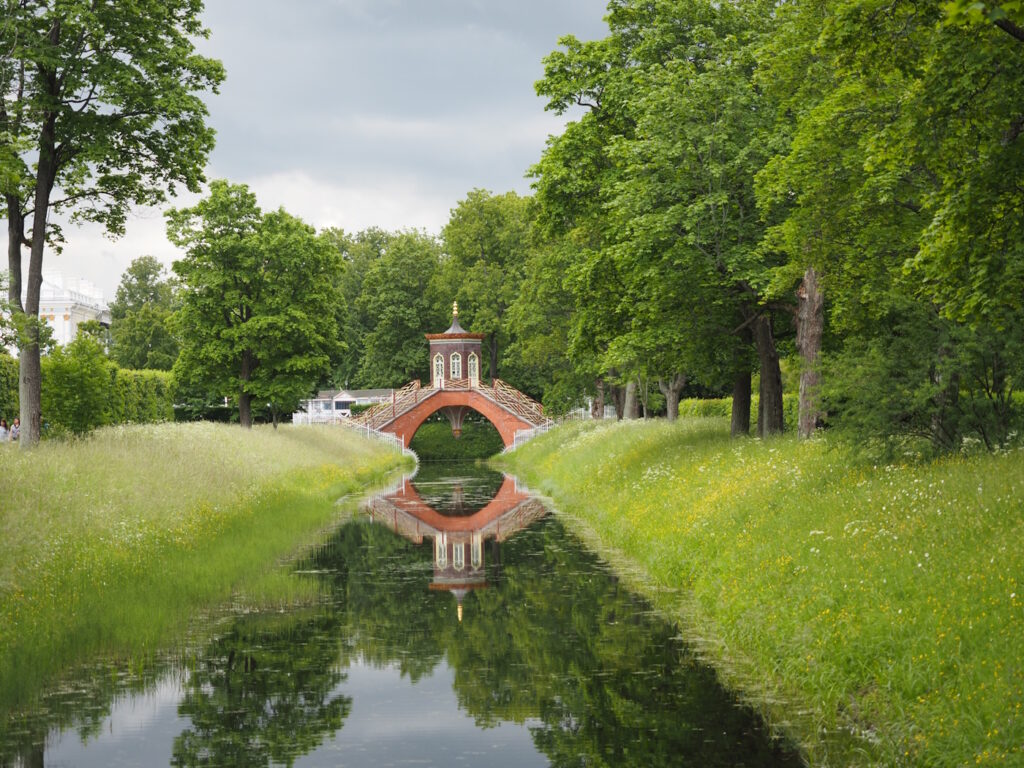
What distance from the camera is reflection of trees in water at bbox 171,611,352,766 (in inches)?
364

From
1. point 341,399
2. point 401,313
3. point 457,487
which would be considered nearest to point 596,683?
point 457,487

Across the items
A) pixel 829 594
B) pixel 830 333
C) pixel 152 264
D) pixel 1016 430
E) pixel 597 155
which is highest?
pixel 152 264

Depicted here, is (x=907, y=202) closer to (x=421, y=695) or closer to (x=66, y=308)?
(x=421, y=695)

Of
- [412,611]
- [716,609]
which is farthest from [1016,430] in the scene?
[412,611]

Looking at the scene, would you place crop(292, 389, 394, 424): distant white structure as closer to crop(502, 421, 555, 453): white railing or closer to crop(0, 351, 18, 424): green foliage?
crop(502, 421, 555, 453): white railing

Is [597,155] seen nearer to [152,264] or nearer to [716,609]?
[716,609]

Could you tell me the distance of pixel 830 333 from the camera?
25438 mm

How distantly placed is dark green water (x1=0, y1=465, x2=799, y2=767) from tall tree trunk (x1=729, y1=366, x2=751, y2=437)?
11.7 meters

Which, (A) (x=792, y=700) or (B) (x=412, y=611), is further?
(B) (x=412, y=611)

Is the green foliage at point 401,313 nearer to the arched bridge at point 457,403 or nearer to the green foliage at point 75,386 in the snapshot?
the arched bridge at point 457,403

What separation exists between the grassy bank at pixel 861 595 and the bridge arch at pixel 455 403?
48.2m

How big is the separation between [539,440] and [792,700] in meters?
49.1

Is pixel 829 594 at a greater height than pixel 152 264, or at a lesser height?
lesser

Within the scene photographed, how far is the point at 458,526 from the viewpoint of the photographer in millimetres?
27797
